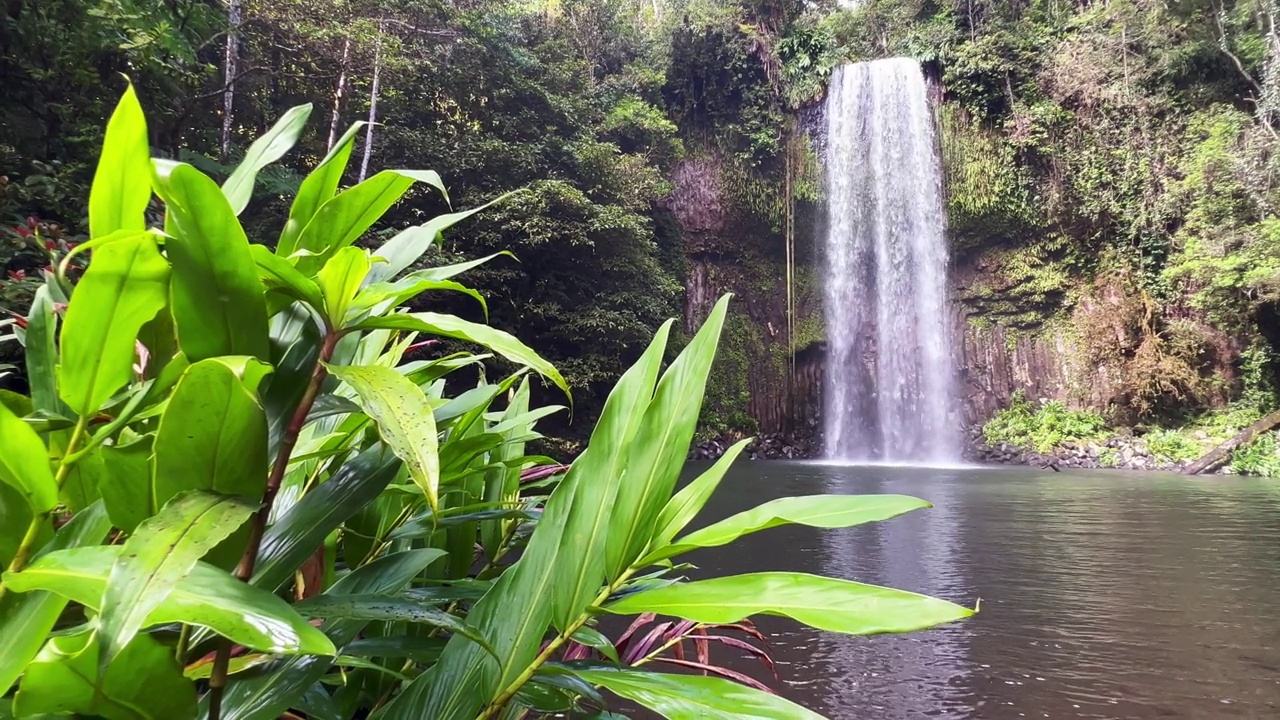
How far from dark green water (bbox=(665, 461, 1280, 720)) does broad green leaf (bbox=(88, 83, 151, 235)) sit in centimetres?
154

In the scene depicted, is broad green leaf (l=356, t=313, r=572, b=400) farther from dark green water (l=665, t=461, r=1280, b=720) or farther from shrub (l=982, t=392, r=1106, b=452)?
shrub (l=982, t=392, r=1106, b=452)

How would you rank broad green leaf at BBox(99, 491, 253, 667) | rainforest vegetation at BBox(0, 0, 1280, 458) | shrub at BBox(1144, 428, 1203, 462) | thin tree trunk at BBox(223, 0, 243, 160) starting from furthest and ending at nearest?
shrub at BBox(1144, 428, 1203, 462) < rainforest vegetation at BBox(0, 0, 1280, 458) < thin tree trunk at BBox(223, 0, 243, 160) < broad green leaf at BBox(99, 491, 253, 667)

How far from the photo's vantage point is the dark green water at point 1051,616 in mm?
1588

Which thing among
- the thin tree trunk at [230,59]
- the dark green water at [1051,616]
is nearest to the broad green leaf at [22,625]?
the dark green water at [1051,616]

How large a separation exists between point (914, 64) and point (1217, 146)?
424 cm

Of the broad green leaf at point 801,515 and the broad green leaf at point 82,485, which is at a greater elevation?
the broad green leaf at point 82,485

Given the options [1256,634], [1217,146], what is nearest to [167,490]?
[1256,634]

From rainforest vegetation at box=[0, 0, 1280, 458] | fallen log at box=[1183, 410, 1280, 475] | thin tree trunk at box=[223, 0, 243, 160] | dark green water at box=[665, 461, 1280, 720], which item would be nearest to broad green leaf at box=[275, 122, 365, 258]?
dark green water at box=[665, 461, 1280, 720]

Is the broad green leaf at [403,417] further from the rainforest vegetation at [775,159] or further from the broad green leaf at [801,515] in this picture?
Answer: the rainforest vegetation at [775,159]

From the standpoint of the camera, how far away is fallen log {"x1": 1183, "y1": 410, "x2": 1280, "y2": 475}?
775 cm

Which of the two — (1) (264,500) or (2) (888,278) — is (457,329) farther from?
(2) (888,278)

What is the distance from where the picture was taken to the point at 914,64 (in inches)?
423

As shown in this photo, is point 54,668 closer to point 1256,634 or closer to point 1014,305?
point 1256,634

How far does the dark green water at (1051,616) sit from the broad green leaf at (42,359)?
149cm
